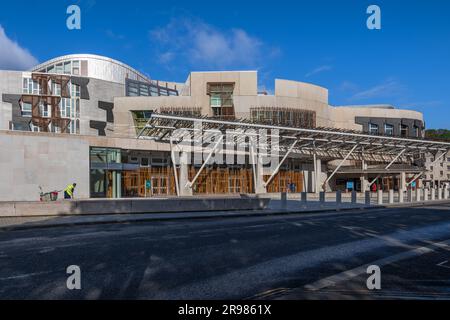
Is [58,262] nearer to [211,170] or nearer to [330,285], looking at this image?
[330,285]

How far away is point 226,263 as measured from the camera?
25.0 ft

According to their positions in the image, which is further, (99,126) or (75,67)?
(75,67)

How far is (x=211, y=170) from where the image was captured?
42969 millimetres

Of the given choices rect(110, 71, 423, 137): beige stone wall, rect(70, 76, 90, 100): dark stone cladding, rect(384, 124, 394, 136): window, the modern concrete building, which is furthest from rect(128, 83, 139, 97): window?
rect(384, 124, 394, 136): window

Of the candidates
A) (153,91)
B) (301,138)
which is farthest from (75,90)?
(301,138)

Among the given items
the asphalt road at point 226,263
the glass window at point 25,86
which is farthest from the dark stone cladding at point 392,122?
the glass window at point 25,86

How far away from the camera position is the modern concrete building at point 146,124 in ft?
97.8

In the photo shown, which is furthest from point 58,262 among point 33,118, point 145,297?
point 33,118

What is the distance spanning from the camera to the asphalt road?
219 inches

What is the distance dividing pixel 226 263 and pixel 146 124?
87.4ft

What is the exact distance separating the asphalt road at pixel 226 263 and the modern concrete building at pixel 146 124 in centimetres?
1749

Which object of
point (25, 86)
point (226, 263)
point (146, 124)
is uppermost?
point (25, 86)

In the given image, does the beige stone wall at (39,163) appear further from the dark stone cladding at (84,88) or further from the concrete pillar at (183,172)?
the dark stone cladding at (84,88)

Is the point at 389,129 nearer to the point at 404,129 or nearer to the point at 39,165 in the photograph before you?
the point at 404,129
